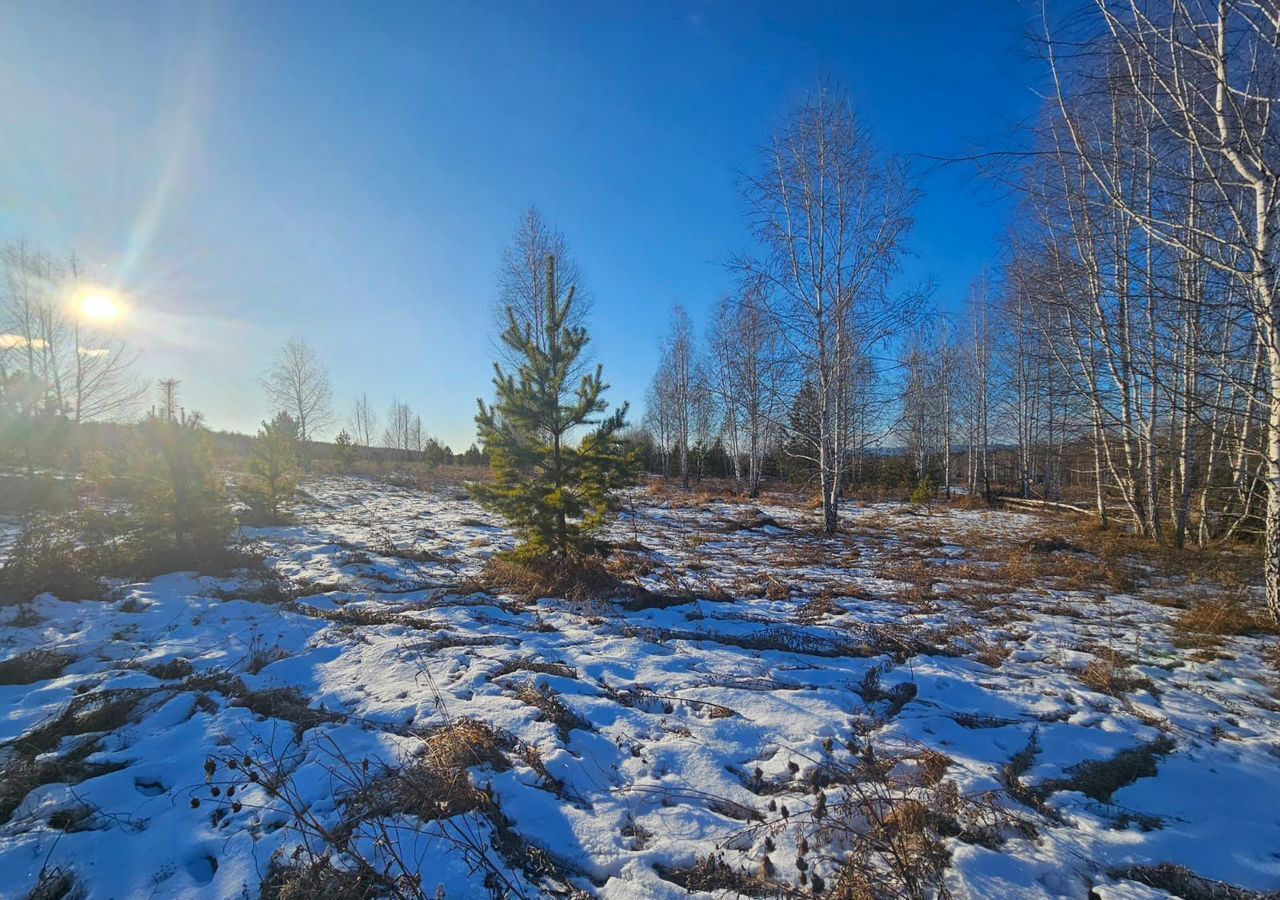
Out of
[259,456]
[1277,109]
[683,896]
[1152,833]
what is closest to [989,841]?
[1152,833]

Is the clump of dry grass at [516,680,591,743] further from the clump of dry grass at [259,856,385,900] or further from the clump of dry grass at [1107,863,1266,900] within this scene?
the clump of dry grass at [1107,863,1266,900]

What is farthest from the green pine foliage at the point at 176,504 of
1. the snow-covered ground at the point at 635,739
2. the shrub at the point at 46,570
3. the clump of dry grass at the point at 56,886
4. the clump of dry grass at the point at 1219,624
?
the clump of dry grass at the point at 1219,624

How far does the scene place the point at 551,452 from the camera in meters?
6.61

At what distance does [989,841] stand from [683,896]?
1.36 metres

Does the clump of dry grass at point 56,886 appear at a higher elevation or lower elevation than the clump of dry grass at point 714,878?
lower

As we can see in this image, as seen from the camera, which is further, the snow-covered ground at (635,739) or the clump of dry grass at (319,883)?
the snow-covered ground at (635,739)

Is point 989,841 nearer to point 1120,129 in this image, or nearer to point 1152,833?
point 1152,833

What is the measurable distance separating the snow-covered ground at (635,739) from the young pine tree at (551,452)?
3.34 feet

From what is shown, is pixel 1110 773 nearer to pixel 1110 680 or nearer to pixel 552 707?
pixel 1110 680

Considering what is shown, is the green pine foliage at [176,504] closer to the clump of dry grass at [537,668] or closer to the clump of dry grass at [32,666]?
the clump of dry grass at [32,666]

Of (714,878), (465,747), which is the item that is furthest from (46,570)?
(714,878)

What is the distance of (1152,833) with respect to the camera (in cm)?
217

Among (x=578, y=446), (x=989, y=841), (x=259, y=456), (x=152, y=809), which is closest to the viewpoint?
(x=989, y=841)

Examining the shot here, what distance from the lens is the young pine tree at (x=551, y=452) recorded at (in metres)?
6.47
